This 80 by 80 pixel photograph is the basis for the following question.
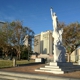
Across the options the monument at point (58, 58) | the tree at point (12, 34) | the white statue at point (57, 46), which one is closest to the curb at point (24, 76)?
the monument at point (58, 58)

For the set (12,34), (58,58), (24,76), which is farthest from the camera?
(12,34)

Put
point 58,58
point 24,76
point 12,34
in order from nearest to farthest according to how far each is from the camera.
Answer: point 24,76, point 58,58, point 12,34

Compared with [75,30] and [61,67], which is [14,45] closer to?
[75,30]

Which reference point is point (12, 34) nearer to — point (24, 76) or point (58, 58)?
point (58, 58)

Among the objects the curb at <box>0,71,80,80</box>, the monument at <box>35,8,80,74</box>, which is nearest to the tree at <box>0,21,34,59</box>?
the monument at <box>35,8,80,74</box>

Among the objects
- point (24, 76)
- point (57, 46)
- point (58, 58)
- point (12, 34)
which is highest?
point (12, 34)

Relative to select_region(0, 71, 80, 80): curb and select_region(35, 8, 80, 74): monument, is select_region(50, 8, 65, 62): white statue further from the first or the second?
select_region(0, 71, 80, 80): curb

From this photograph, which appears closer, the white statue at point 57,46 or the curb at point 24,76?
the curb at point 24,76

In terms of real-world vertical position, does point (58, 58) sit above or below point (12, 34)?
below

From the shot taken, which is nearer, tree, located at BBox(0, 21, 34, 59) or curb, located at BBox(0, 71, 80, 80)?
curb, located at BBox(0, 71, 80, 80)

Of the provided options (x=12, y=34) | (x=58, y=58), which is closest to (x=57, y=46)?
(x=58, y=58)

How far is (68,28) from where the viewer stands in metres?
41.2

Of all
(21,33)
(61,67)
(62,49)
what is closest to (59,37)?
(62,49)

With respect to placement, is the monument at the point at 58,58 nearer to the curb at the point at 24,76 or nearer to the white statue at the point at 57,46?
the white statue at the point at 57,46
